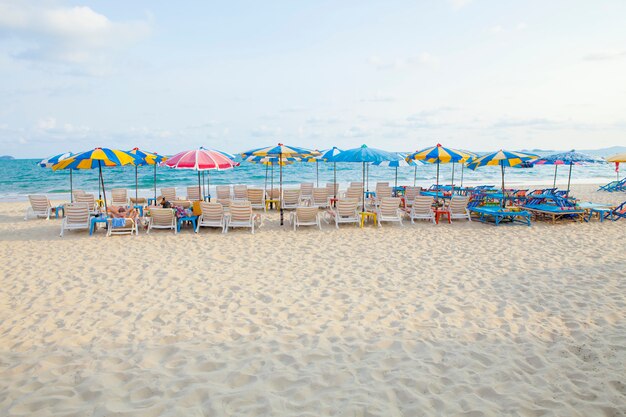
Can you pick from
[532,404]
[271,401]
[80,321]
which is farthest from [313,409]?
[80,321]

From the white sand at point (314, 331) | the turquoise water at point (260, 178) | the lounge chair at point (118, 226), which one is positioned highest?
the turquoise water at point (260, 178)

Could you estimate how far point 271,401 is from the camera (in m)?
3.05

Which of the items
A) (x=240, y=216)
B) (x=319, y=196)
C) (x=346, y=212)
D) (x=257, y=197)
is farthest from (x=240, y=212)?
(x=319, y=196)

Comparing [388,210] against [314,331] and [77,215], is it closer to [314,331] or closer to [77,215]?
[314,331]

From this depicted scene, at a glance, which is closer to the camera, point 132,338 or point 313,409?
point 313,409

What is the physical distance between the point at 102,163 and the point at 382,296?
27.9ft

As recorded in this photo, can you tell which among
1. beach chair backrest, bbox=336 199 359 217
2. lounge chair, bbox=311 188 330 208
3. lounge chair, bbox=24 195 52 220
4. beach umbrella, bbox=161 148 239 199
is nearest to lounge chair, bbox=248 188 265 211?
lounge chair, bbox=311 188 330 208

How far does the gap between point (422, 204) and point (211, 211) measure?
5.84 metres

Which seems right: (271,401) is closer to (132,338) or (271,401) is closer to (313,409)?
(313,409)

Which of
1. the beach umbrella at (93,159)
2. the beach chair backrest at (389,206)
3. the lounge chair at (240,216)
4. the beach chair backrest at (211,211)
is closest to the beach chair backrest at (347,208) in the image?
the beach chair backrest at (389,206)

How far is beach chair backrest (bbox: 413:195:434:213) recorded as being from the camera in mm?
11095

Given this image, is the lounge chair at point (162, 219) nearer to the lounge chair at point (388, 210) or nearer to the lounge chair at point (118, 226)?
the lounge chair at point (118, 226)

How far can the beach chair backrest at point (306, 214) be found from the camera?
33.2ft

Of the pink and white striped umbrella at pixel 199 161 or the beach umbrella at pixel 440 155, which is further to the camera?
the beach umbrella at pixel 440 155
